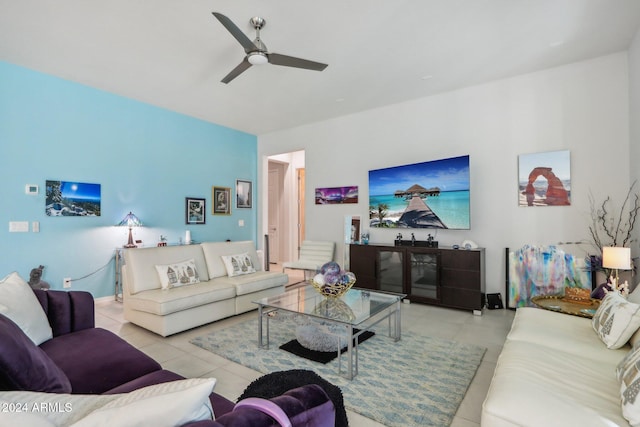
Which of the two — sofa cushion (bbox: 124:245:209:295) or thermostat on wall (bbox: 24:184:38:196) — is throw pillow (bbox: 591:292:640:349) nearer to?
sofa cushion (bbox: 124:245:209:295)

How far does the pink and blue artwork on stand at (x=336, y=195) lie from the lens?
5555 mm

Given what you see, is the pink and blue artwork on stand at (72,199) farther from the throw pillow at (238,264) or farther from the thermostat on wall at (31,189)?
the throw pillow at (238,264)

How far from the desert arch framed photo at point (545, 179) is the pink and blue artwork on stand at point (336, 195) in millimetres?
2484

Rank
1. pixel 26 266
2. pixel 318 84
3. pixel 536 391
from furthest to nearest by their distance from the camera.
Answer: pixel 318 84
pixel 26 266
pixel 536 391

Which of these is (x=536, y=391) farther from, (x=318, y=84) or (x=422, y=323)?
(x=318, y=84)

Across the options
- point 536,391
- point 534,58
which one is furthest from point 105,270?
point 534,58

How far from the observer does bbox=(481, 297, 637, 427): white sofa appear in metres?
1.27

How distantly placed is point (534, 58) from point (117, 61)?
4.89 meters

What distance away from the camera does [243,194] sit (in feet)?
21.8

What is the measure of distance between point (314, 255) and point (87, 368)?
425cm

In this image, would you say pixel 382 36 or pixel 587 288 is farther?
pixel 587 288

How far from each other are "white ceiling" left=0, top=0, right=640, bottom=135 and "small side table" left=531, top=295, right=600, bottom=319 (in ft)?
8.64

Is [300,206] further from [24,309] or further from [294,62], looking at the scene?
[24,309]

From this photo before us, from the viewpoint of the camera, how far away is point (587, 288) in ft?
11.9
